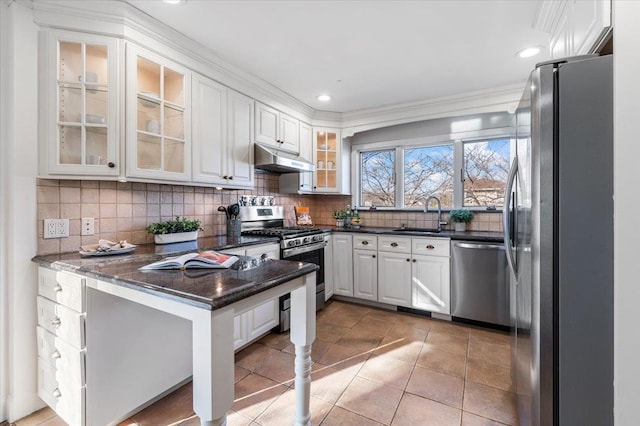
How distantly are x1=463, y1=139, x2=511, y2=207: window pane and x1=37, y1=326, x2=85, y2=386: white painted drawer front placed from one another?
3.68m

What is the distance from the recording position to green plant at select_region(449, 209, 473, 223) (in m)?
3.21

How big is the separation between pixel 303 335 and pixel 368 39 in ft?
6.93

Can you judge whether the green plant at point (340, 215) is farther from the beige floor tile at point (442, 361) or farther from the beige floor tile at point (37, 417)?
the beige floor tile at point (37, 417)

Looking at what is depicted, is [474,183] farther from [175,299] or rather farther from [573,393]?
[175,299]

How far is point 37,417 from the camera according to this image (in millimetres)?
1611

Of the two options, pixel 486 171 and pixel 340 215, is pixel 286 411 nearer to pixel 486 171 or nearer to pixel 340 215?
pixel 340 215

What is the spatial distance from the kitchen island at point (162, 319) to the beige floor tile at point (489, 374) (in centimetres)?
136

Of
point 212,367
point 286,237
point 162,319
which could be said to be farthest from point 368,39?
point 162,319

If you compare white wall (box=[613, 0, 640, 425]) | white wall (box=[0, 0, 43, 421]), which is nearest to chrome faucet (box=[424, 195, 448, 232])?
white wall (box=[613, 0, 640, 425])

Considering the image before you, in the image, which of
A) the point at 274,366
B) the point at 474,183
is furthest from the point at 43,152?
the point at 474,183

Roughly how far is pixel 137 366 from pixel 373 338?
1.84m

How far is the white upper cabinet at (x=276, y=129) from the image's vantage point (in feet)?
9.53

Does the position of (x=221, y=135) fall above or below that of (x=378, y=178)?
above

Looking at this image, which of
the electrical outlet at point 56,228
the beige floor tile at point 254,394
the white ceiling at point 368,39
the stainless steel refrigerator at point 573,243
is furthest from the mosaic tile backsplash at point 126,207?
the stainless steel refrigerator at point 573,243
